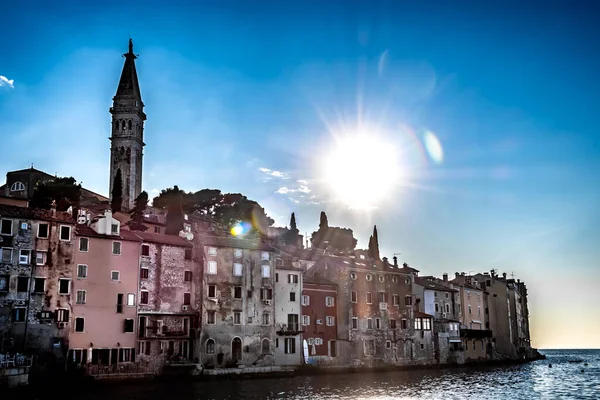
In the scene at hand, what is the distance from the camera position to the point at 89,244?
56750 mm

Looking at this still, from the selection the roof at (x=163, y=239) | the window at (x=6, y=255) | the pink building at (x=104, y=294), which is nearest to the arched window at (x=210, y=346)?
the pink building at (x=104, y=294)

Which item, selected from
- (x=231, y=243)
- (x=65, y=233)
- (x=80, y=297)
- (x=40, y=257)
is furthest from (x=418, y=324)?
(x=40, y=257)

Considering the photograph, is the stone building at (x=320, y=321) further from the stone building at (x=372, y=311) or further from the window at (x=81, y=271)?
the window at (x=81, y=271)

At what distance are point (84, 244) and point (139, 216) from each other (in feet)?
98.9

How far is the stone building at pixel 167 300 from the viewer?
58.6m

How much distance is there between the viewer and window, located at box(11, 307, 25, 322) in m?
51.1

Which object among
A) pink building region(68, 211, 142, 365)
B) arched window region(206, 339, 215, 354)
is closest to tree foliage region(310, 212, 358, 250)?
arched window region(206, 339, 215, 354)

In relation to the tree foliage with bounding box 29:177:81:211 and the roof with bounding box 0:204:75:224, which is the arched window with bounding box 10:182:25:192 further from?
the roof with bounding box 0:204:75:224

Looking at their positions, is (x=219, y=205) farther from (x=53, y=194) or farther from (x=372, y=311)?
(x=372, y=311)

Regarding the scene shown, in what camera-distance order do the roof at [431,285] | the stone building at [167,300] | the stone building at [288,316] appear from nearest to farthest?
the stone building at [167,300], the stone building at [288,316], the roof at [431,285]

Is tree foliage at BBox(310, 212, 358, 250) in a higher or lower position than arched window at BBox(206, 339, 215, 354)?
higher

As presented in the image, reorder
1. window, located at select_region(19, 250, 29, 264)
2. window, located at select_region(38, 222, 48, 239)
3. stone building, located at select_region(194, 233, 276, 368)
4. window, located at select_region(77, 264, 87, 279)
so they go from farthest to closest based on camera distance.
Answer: stone building, located at select_region(194, 233, 276, 368), window, located at select_region(77, 264, 87, 279), window, located at select_region(38, 222, 48, 239), window, located at select_region(19, 250, 29, 264)

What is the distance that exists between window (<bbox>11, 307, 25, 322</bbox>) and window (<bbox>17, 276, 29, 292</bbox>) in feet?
5.24

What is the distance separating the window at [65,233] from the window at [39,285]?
395 cm
